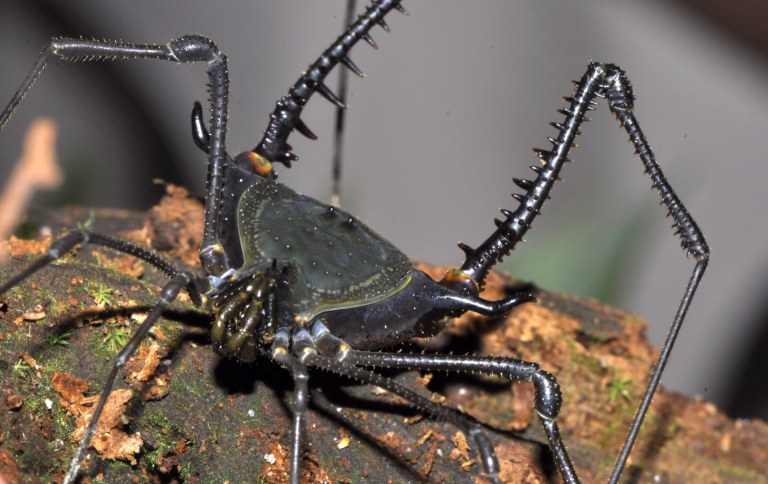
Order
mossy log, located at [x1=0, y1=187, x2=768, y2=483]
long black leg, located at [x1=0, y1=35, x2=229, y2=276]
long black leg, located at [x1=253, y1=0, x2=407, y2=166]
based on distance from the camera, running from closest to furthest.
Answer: mossy log, located at [x1=0, y1=187, x2=768, y2=483] → long black leg, located at [x1=0, y1=35, x2=229, y2=276] → long black leg, located at [x1=253, y1=0, x2=407, y2=166]

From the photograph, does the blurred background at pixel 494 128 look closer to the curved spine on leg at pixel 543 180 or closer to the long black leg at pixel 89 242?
the curved spine on leg at pixel 543 180

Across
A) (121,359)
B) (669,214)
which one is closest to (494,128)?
(669,214)

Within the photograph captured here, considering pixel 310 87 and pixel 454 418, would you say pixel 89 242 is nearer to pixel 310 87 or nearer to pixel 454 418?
pixel 454 418

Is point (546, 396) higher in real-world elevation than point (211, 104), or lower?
lower

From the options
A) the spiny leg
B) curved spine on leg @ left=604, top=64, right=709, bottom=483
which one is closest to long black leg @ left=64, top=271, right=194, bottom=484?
the spiny leg

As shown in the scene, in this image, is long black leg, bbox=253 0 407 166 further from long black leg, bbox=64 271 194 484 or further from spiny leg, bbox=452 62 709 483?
long black leg, bbox=64 271 194 484

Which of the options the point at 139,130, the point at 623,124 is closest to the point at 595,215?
the point at 623,124
